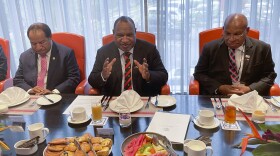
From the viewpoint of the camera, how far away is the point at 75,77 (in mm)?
2367

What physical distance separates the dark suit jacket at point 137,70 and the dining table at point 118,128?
0.47 m

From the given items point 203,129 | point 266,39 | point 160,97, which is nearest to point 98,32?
point 160,97

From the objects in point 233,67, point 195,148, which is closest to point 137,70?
point 233,67

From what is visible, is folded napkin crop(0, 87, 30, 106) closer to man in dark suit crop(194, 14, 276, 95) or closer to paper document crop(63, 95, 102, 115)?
paper document crop(63, 95, 102, 115)

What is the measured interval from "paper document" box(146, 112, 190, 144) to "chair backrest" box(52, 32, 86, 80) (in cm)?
120

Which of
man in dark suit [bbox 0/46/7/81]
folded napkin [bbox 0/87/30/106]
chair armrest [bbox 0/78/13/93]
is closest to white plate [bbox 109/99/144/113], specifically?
folded napkin [bbox 0/87/30/106]

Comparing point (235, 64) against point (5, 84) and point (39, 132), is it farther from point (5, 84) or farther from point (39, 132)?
point (5, 84)

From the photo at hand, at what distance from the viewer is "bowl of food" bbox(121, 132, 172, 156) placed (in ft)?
3.74

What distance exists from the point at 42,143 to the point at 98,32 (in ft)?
6.74

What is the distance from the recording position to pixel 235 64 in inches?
86.2

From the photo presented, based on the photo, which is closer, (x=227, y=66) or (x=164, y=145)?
(x=164, y=145)

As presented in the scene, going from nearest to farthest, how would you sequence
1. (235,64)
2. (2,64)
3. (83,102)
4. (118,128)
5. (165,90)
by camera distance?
(118,128) < (83,102) < (165,90) < (235,64) < (2,64)

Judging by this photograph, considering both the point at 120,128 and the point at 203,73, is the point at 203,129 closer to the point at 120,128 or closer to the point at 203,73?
the point at 120,128

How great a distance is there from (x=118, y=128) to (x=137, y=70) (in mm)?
857
